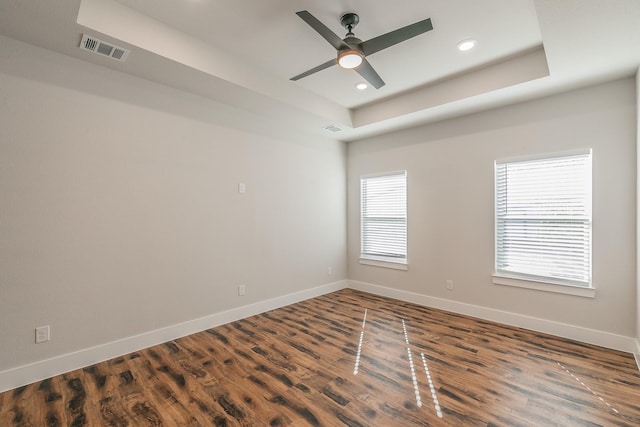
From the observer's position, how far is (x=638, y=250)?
2789 millimetres

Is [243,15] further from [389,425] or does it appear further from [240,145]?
[389,425]

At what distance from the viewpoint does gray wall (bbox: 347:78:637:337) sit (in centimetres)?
295

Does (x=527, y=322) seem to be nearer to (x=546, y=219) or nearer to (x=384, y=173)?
(x=546, y=219)

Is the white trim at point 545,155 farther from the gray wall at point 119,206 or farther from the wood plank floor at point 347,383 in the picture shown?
the gray wall at point 119,206

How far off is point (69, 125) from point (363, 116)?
3.45 m

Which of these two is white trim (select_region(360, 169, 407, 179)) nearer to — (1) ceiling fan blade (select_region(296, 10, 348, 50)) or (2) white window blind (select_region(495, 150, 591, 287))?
(2) white window blind (select_region(495, 150, 591, 287))

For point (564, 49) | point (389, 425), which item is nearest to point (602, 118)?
point (564, 49)

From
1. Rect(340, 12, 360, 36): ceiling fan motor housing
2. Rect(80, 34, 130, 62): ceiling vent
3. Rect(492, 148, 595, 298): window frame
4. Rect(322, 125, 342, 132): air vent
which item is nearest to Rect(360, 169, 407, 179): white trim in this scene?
Rect(322, 125, 342, 132): air vent

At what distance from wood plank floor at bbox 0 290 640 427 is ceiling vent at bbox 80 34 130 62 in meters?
2.72

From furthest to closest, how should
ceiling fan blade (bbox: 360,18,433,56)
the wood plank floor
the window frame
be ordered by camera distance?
the window frame
ceiling fan blade (bbox: 360,18,433,56)
the wood plank floor

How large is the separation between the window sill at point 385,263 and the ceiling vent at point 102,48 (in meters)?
4.19

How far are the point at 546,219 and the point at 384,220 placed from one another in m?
2.19

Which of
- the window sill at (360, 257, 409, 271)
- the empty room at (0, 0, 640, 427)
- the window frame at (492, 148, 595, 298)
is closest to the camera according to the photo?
the empty room at (0, 0, 640, 427)

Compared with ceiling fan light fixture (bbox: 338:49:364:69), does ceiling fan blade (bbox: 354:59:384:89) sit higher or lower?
higher
